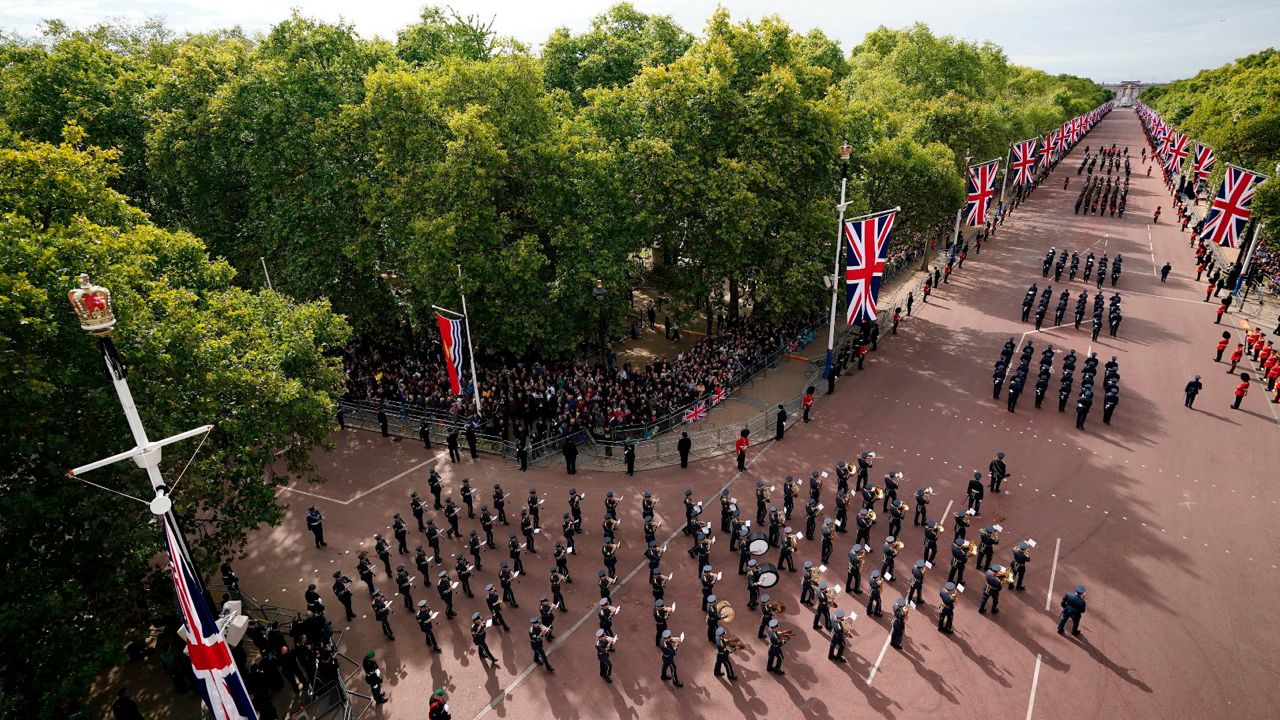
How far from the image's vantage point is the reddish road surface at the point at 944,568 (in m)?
13.6

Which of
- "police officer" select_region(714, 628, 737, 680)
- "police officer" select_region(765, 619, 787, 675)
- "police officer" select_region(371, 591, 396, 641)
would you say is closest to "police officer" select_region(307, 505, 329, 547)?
"police officer" select_region(371, 591, 396, 641)

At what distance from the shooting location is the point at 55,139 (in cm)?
2889

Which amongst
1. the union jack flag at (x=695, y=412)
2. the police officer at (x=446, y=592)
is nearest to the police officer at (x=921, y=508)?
the union jack flag at (x=695, y=412)

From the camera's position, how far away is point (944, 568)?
55.5 feet

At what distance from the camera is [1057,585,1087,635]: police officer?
1412 centimetres

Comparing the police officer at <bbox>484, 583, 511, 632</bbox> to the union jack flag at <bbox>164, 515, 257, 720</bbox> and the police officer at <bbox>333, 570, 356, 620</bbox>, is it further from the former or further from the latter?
the union jack flag at <bbox>164, 515, 257, 720</bbox>

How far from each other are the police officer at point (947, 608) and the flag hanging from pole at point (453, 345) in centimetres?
1573

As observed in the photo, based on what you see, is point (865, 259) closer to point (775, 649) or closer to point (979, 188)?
point (979, 188)

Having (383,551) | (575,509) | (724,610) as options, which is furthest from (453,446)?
(724,610)

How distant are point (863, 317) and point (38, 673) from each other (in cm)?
2483

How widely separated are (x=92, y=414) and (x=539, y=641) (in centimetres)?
988

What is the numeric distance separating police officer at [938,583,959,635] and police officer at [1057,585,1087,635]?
7.26 ft

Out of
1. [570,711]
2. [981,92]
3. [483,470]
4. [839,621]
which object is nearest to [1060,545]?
[839,621]

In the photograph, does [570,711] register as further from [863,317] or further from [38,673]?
[863,317]
